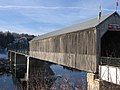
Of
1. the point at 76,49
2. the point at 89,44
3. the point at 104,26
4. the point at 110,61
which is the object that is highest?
the point at 104,26

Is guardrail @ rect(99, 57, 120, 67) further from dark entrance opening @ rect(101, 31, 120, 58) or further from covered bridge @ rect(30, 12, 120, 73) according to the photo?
dark entrance opening @ rect(101, 31, 120, 58)

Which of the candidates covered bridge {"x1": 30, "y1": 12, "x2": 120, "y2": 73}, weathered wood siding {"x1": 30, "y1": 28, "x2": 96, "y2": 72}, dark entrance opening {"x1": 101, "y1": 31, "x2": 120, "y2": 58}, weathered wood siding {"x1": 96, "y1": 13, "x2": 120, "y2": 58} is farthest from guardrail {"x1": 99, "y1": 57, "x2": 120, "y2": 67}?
dark entrance opening {"x1": 101, "y1": 31, "x2": 120, "y2": 58}

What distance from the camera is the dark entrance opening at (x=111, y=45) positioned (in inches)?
877

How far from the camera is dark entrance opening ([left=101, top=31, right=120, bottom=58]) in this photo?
22266 mm

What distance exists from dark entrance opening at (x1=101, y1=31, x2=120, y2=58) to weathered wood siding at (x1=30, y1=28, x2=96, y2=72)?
188 cm

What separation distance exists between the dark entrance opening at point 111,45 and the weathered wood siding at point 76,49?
1877mm

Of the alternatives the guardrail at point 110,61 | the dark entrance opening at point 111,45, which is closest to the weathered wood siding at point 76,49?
the guardrail at point 110,61

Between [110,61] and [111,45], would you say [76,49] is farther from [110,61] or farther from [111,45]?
[110,61]

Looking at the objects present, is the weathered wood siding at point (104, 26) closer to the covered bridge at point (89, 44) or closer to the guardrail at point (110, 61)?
the covered bridge at point (89, 44)

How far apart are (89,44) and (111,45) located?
374 centimetres

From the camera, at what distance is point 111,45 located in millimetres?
23219

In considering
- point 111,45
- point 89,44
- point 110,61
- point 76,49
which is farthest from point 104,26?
point 111,45

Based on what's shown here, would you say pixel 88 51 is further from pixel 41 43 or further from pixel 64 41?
pixel 41 43

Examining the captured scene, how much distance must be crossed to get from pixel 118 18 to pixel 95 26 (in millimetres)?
1564
